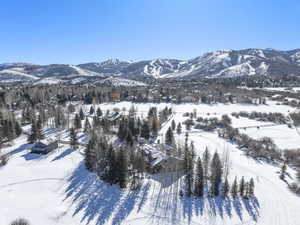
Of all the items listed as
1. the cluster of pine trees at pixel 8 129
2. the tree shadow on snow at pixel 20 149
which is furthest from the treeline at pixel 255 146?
the cluster of pine trees at pixel 8 129

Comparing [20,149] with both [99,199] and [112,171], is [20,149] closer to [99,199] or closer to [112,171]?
[112,171]

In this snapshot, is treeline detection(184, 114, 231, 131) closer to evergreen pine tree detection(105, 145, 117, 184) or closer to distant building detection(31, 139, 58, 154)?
distant building detection(31, 139, 58, 154)

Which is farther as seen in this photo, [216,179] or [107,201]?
[216,179]

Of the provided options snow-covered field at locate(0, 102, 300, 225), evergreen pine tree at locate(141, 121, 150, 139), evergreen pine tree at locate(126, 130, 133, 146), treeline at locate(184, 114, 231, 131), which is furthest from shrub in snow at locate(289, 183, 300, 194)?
treeline at locate(184, 114, 231, 131)

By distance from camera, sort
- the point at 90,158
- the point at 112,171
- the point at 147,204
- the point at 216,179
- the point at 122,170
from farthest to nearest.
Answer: the point at 90,158 → the point at 216,179 → the point at 112,171 → the point at 122,170 → the point at 147,204

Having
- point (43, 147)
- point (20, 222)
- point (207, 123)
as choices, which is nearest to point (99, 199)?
point (20, 222)

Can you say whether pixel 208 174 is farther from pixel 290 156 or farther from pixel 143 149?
Result: pixel 290 156

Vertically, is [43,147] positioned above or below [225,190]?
above

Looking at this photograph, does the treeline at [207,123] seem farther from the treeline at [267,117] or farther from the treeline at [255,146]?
the treeline at [267,117]

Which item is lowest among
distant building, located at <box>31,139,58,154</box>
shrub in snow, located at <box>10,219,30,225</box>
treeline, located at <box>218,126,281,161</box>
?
treeline, located at <box>218,126,281,161</box>

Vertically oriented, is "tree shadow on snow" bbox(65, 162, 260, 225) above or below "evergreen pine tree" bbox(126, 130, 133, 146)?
below
